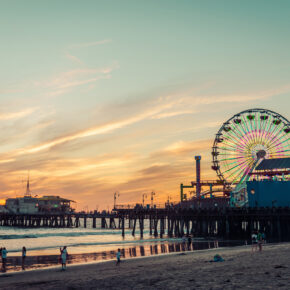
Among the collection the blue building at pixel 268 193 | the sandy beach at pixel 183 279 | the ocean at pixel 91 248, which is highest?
the blue building at pixel 268 193

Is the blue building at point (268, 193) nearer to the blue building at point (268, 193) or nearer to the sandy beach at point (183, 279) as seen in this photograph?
the blue building at point (268, 193)

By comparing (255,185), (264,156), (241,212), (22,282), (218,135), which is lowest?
(22,282)

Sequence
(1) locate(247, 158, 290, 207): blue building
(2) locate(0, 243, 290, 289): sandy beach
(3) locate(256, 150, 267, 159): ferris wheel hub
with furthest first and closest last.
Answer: (3) locate(256, 150, 267, 159): ferris wheel hub
(1) locate(247, 158, 290, 207): blue building
(2) locate(0, 243, 290, 289): sandy beach

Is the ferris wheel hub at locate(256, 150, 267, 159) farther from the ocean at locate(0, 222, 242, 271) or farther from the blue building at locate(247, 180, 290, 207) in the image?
the ocean at locate(0, 222, 242, 271)

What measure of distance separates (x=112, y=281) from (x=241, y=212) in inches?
1788

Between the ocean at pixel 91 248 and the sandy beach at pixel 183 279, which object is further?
the ocean at pixel 91 248

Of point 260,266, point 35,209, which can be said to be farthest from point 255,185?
point 35,209

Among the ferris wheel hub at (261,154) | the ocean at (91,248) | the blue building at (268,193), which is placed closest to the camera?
the ocean at (91,248)

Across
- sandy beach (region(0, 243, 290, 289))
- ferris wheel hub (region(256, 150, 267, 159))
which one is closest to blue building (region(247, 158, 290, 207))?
ferris wheel hub (region(256, 150, 267, 159))

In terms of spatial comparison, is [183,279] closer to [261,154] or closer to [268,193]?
[268,193]

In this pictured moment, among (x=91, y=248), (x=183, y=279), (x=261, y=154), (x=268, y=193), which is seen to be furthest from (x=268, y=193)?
(x=183, y=279)

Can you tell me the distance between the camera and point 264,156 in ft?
234

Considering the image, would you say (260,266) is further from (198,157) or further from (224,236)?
(198,157)

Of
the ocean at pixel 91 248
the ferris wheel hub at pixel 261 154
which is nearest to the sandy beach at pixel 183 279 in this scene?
the ocean at pixel 91 248
